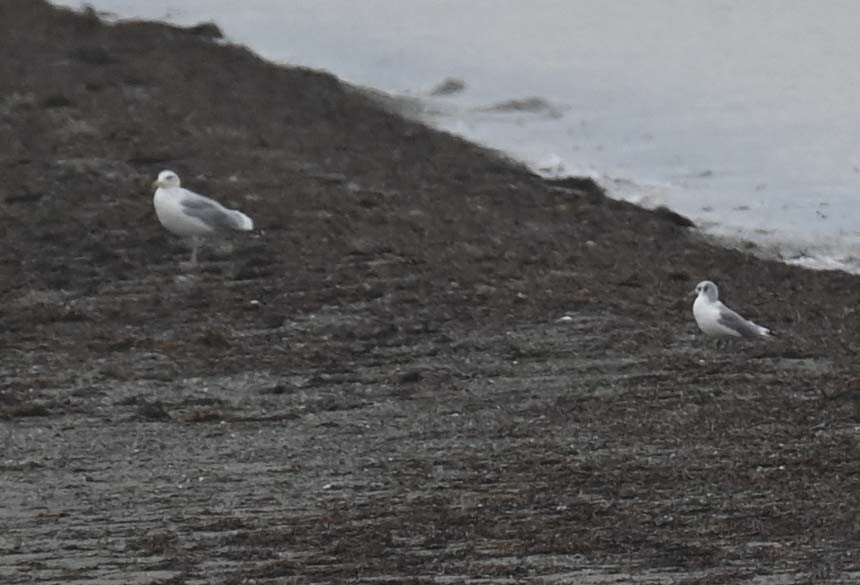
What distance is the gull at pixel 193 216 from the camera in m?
12.6

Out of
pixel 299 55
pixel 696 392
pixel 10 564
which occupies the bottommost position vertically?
pixel 10 564

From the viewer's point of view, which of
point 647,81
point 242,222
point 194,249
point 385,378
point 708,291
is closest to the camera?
point 385,378

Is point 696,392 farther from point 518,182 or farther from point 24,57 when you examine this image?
point 24,57

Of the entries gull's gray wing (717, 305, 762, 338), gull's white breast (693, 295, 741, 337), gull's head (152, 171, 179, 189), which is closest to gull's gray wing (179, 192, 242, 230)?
gull's head (152, 171, 179, 189)

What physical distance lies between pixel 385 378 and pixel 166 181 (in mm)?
3627

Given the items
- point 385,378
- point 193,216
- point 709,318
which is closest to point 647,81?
point 193,216

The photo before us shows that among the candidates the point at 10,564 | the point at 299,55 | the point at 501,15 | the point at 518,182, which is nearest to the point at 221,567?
the point at 10,564

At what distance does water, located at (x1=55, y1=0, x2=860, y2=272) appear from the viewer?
54.1 ft

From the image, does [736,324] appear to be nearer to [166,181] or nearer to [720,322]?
[720,322]

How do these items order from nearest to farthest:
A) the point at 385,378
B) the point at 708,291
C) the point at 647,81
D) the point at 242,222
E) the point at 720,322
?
the point at 385,378
the point at 720,322
the point at 708,291
the point at 242,222
the point at 647,81

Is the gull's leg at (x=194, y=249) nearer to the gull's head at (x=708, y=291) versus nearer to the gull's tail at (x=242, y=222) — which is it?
the gull's tail at (x=242, y=222)

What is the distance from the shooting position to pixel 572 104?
2041cm

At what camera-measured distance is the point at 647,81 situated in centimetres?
2192

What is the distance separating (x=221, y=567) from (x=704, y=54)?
17.2 meters
